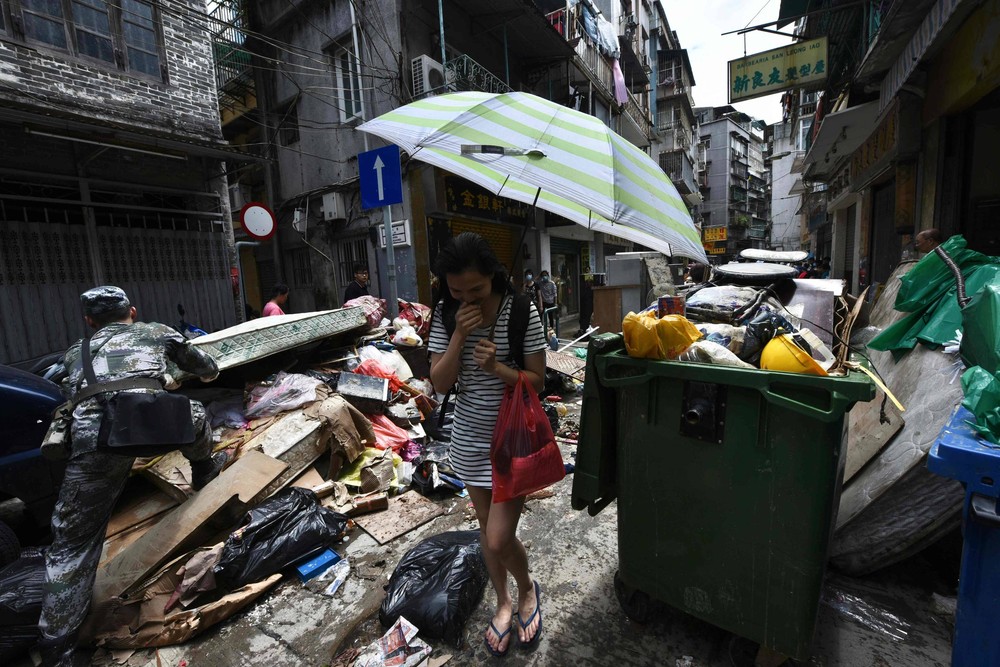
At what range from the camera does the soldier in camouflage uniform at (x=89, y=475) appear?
76.7 inches

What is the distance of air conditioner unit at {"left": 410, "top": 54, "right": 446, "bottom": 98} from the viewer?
A: 804cm

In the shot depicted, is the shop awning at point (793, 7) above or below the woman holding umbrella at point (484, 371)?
above

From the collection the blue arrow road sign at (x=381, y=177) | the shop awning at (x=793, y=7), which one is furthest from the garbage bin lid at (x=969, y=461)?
the shop awning at (x=793, y=7)

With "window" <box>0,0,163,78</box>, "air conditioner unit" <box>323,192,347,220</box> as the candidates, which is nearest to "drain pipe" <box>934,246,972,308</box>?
"window" <box>0,0,163,78</box>

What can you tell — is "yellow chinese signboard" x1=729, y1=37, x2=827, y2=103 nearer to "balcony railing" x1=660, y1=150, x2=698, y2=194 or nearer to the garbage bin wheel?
the garbage bin wheel

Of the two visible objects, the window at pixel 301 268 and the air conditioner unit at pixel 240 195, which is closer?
the window at pixel 301 268

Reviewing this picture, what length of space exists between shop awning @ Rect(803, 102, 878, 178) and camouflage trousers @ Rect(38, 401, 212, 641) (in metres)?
10.4

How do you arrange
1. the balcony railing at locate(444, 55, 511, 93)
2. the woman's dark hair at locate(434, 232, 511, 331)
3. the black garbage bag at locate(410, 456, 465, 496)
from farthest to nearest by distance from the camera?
1. the balcony railing at locate(444, 55, 511, 93)
2. the black garbage bag at locate(410, 456, 465, 496)
3. the woman's dark hair at locate(434, 232, 511, 331)

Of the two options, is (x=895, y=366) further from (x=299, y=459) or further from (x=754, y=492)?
(x=299, y=459)

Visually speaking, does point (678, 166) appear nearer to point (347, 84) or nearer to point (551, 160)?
point (347, 84)

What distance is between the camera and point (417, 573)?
216cm

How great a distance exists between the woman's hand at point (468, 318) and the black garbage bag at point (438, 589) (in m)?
1.34

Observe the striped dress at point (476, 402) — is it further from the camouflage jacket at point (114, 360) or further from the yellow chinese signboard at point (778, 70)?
the yellow chinese signboard at point (778, 70)

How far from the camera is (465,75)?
28.8 ft
